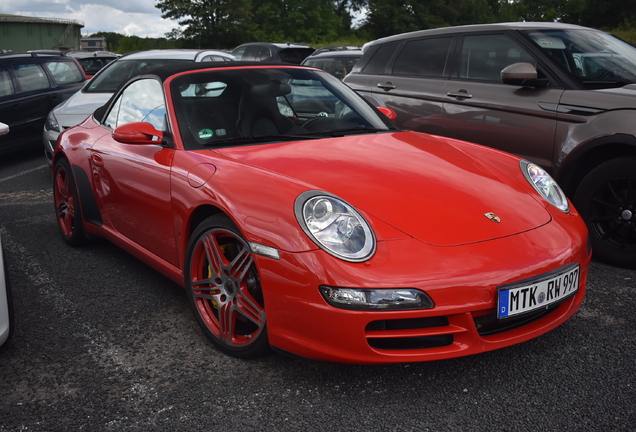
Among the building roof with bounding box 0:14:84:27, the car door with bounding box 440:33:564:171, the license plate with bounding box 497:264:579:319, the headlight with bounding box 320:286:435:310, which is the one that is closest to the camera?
the headlight with bounding box 320:286:435:310

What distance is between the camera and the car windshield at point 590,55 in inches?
174

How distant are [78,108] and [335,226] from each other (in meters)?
5.63

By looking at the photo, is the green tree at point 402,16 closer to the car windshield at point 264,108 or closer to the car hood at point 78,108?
the car hood at point 78,108

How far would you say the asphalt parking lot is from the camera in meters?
2.34

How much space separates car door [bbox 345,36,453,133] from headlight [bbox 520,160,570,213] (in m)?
2.00

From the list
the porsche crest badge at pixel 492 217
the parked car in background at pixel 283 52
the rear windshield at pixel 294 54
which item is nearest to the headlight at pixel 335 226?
the porsche crest badge at pixel 492 217

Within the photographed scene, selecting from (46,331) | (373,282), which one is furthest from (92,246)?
(373,282)

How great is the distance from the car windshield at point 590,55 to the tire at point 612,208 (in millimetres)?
729

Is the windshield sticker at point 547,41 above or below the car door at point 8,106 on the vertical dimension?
above

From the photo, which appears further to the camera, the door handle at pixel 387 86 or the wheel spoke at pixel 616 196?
the door handle at pixel 387 86

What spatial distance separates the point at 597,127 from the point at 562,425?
7.86 feet

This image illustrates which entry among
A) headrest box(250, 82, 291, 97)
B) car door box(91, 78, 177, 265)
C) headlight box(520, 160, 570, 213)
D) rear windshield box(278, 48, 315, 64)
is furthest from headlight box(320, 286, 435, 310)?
rear windshield box(278, 48, 315, 64)

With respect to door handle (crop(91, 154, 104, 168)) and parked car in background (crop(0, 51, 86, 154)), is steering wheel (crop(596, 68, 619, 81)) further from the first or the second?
parked car in background (crop(0, 51, 86, 154))

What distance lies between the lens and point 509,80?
4.53 metres
